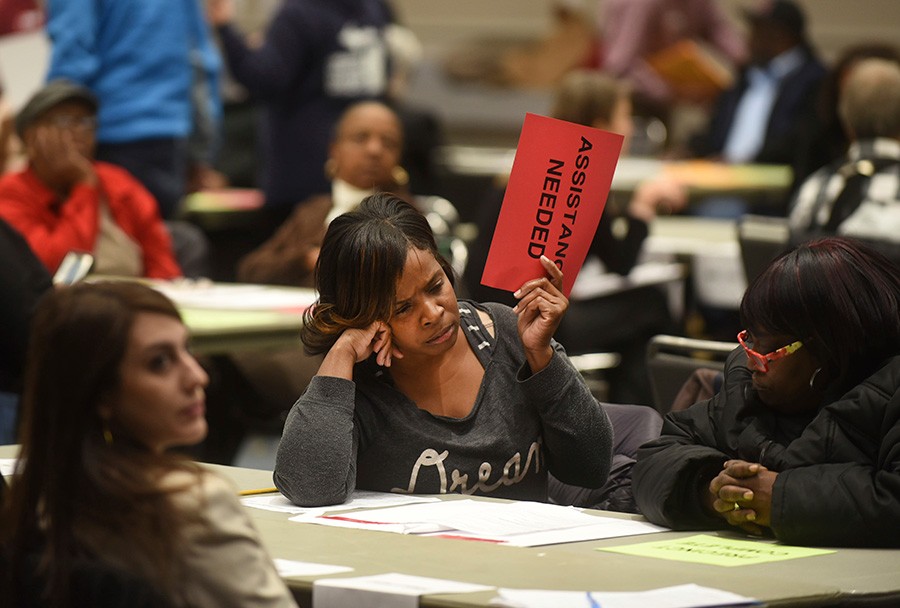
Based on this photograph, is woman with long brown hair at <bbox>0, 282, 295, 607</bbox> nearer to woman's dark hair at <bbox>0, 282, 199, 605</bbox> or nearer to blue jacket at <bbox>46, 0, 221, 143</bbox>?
woman's dark hair at <bbox>0, 282, 199, 605</bbox>

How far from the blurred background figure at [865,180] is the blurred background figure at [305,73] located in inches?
95.2

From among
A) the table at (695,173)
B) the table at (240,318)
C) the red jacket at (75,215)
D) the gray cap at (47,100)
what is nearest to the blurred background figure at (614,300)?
the table at (240,318)

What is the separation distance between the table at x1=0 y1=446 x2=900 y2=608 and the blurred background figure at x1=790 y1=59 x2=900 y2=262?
3116 mm

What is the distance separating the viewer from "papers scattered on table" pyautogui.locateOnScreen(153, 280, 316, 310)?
4902mm

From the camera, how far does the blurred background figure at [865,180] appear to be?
A: 542 cm

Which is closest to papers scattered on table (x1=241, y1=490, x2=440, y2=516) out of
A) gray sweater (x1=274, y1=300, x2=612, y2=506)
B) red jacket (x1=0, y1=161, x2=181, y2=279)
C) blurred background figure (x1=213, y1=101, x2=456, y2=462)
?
gray sweater (x1=274, y1=300, x2=612, y2=506)

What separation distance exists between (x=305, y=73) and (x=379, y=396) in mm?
4636

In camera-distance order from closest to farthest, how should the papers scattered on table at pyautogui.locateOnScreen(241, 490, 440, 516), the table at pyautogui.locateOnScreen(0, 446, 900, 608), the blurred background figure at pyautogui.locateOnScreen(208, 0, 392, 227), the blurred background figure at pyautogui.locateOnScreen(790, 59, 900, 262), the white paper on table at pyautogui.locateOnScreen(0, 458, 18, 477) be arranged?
the table at pyautogui.locateOnScreen(0, 446, 900, 608)
the papers scattered on table at pyautogui.locateOnScreen(241, 490, 440, 516)
the white paper on table at pyautogui.locateOnScreen(0, 458, 18, 477)
the blurred background figure at pyautogui.locateOnScreen(790, 59, 900, 262)
the blurred background figure at pyautogui.locateOnScreen(208, 0, 392, 227)

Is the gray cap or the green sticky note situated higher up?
the gray cap

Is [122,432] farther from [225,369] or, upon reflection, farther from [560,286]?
[225,369]

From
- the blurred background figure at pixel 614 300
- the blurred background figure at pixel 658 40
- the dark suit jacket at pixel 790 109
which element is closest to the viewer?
the blurred background figure at pixel 614 300

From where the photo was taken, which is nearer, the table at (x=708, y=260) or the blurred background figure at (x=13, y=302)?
the blurred background figure at (x=13, y=302)

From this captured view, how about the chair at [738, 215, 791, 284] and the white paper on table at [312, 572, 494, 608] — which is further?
the chair at [738, 215, 791, 284]

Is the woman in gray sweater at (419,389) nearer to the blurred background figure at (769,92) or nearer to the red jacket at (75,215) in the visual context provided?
the red jacket at (75,215)
